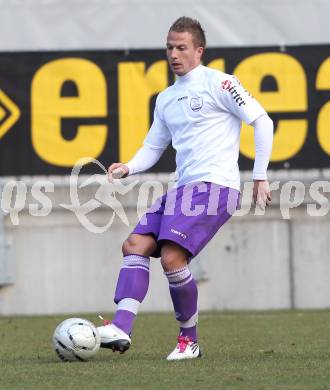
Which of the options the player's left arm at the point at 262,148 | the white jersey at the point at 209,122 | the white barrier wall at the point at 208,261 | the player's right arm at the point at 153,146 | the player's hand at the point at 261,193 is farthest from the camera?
the white barrier wall at the point at 208,261

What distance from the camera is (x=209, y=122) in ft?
23.1

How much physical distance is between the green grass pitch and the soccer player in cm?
34

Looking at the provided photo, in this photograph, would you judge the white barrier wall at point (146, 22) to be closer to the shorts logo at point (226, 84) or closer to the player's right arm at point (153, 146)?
the player's right arm at point (153, 146)

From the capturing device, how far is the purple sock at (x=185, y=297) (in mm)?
7012

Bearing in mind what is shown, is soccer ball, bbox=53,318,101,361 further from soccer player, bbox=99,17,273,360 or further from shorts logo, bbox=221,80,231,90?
shorts logo, bbox=221,80,231,90

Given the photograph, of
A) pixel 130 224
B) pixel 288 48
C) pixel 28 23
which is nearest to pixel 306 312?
pixel 130 224

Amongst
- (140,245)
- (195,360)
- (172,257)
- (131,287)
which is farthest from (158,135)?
(195,360)

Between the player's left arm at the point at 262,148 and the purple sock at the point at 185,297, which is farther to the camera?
the purple sock at the point at 185,297

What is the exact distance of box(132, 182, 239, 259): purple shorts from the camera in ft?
22.5

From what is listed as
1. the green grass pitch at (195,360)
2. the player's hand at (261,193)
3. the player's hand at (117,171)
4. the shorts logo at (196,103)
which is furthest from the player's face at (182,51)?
the green grass pitch at (195,360)

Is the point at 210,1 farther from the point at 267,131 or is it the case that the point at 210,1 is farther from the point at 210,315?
the point at 267,131

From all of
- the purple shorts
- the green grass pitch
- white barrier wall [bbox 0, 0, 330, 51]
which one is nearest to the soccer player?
the purple shorts

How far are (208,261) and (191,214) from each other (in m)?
6.08

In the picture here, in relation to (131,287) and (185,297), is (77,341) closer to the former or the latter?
(131,287)
